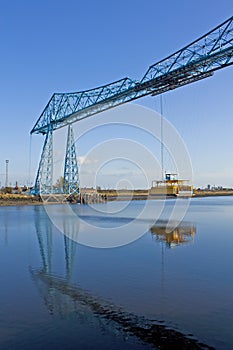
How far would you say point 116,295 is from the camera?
7.21 m

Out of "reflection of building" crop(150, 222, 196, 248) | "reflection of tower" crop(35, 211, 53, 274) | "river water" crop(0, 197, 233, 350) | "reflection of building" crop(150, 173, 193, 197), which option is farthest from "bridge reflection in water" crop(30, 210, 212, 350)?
"reflection of building" crop(150, 173, 193, 197)

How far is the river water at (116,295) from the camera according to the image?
208 inches

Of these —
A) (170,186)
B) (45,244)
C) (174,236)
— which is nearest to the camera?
(45,244)

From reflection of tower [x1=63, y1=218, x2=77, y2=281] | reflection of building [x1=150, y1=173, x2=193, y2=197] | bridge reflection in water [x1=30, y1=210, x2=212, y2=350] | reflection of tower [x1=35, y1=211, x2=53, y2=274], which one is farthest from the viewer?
reflection of building [x1=150, y1=173, x2=193, y2=197]

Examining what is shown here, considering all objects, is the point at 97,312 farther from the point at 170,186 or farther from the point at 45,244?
the point at 170,186

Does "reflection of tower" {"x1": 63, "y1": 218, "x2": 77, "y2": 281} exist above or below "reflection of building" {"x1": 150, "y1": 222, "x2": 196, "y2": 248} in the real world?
below

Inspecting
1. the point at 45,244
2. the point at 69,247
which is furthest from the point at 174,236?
the point at 45,244

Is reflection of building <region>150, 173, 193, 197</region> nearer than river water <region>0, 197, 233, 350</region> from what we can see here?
No

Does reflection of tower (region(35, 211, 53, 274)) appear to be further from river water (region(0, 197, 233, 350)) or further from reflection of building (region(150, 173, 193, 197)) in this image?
reflection of building (region(150, 173, 193, 197))

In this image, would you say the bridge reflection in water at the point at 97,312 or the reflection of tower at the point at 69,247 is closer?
the bridge reflection in water at the point at 97,312

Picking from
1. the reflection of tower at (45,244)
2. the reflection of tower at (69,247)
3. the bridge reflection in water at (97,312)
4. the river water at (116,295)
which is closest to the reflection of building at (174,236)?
the river water at (116,295)

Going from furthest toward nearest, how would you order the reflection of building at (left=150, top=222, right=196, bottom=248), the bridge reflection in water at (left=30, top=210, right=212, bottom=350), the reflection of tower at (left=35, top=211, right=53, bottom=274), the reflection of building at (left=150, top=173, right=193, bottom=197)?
the reflection of building at (left=150, top=173, right=193, bottom=197), the reflection of building at (left=150, top=222, right=196, bottom=248), the reflection of tower at (left=35, top=211, right=53, bottom=274), the bridge reflection in water at (left=30, top=210, right=212, bottom=350)

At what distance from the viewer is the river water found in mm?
5289

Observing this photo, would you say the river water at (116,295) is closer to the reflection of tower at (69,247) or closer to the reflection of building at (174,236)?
the reflection of tower at (69,247)
